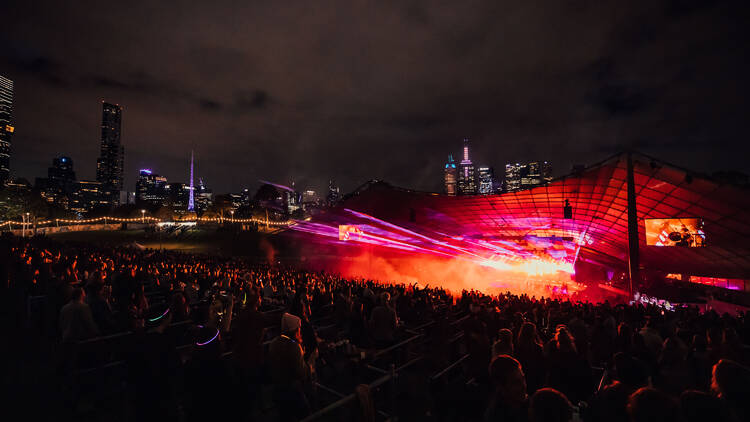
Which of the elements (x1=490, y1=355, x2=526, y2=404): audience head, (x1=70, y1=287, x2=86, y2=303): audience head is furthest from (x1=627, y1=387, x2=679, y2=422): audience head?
(x1=70, y1=287, x2=86, y2=303): audience head

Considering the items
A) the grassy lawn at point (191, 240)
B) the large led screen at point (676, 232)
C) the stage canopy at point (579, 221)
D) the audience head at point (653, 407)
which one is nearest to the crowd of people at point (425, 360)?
the audience head at point (653, 407)

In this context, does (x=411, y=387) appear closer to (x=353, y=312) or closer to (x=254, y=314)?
(x=353, y=312)

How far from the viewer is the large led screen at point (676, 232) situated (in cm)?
1799

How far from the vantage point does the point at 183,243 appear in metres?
47.6

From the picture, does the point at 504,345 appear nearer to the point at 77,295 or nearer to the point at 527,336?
the point at 527,336

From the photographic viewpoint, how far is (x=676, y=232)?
1902 centimetres

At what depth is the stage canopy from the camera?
52.4ft

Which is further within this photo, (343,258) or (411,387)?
(343,258)

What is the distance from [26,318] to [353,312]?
340 inches

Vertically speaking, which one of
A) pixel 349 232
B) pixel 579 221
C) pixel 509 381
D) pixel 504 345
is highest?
pixel 579 221

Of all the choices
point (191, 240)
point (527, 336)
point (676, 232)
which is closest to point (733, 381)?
point (527, 336)

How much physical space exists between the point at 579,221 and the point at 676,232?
25.6 feet

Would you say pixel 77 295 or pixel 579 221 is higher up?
pixel 579 221

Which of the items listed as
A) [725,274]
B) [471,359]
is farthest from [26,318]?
[725,274]
